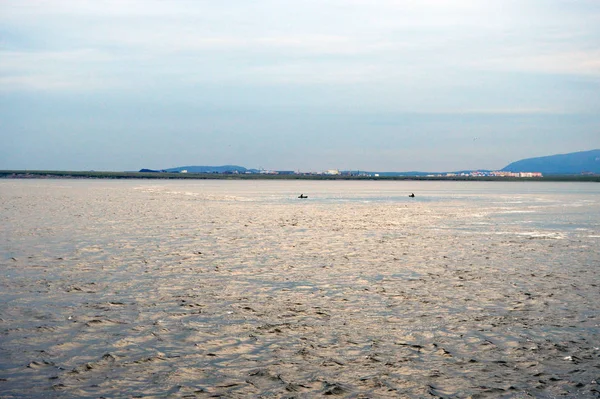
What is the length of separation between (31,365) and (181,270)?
9.95 m

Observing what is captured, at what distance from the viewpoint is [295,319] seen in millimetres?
13750

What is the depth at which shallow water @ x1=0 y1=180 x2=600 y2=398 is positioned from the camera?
980 cm

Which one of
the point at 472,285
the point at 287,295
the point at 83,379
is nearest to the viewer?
the point at 83,379

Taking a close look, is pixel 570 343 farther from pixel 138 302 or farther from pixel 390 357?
pixel 138 302

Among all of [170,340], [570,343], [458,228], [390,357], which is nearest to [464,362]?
[390,357]

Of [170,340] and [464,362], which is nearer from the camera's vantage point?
[464,362]

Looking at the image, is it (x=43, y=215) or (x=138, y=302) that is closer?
(x=138, y=302)

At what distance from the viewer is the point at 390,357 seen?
1113 centimetres

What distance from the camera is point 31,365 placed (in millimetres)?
10258

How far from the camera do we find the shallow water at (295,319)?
9.80 meters

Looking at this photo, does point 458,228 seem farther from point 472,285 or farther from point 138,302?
point 138,302

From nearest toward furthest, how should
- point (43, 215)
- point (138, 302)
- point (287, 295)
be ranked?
point (138, 302), point (287, 295), point (43, 215)

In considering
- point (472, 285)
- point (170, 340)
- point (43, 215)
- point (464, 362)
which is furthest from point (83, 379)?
point (43, 215)

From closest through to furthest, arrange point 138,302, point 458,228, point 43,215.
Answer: point 138,302 < point 458,228 < point 43,215
